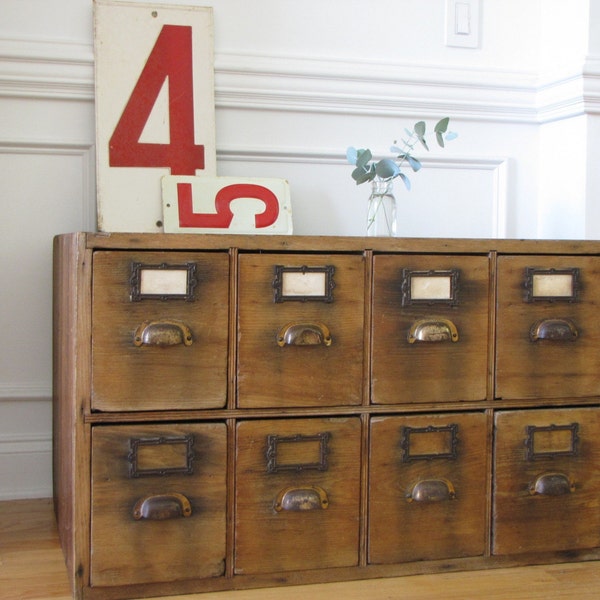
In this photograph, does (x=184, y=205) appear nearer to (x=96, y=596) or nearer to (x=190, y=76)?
(x=190, y=76)

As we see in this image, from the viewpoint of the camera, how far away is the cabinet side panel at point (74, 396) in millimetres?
1572

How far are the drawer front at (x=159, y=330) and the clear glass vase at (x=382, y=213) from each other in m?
0.48

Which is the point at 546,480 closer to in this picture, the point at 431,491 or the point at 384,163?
the point at 431,491

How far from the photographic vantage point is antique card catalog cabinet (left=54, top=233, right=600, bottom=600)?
1.60 metres

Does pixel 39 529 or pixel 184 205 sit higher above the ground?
pixel 184 205

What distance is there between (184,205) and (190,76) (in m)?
0.32

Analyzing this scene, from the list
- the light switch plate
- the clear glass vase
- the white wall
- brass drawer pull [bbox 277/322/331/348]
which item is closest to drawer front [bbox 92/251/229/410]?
brass drawer pull [bbox 277/322/331/348]

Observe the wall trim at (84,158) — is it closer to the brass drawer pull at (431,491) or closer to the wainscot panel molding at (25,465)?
the wainscot panel molding at (25,465)

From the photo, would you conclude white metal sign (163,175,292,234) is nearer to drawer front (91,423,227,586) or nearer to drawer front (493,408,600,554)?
drawer front (91,423,227,586)

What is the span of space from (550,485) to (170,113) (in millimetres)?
1177

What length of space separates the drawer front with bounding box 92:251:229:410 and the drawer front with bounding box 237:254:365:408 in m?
0.05

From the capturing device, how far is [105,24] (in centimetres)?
208

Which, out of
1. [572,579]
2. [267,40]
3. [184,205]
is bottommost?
[572,579]

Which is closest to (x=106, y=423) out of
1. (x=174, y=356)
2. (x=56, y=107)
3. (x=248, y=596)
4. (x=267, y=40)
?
(x=174, y=356)
